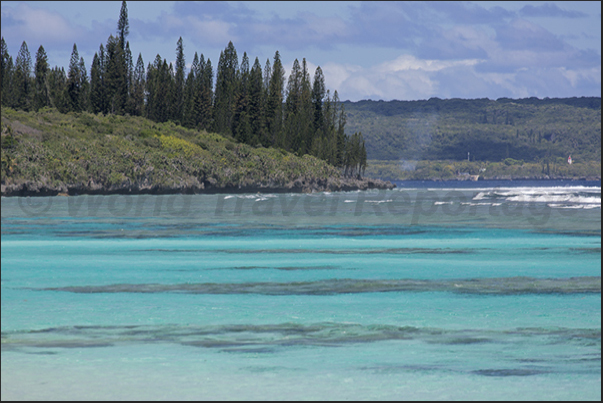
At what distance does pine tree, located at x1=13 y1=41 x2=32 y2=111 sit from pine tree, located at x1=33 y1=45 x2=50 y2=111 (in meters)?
1.58

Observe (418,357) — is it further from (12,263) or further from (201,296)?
(12,263)

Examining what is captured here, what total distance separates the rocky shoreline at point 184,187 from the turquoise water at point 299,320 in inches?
2382

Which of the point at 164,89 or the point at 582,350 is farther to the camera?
the point at 164,89

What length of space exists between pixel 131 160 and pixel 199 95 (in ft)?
174

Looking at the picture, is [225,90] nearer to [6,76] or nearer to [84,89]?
[84,89]

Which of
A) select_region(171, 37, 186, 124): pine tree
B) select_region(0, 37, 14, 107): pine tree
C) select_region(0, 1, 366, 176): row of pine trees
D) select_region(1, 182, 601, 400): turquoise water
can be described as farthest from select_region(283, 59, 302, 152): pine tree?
select_region(1, 182, 601, 400): turquoise water

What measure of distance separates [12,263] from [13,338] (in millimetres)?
11642

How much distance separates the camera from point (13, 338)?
1247cm

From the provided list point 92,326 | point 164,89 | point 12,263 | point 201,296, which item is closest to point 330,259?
point 201,296

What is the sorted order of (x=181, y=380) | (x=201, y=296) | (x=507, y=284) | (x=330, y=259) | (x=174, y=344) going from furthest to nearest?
(x=330, y=259) → (x=507, y=284) → (x=201, y=296) → (x=174, y=344) → (x=181, y=380)

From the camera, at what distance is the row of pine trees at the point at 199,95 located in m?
149

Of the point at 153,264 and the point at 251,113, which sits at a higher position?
the point at 251,113

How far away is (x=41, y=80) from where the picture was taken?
155 meters

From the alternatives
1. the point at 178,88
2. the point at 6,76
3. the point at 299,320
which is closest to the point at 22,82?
the point at 6,76
